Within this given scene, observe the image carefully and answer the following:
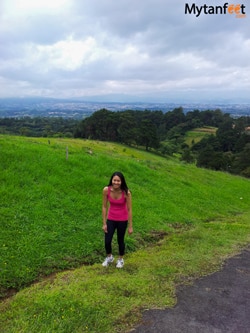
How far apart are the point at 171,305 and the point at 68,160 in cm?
794

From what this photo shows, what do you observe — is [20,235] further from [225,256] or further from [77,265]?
[225,256]

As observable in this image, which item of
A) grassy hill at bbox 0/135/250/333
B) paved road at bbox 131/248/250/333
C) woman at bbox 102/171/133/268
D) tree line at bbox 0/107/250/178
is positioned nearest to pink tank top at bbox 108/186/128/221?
woman at bbox 102/171/133/268

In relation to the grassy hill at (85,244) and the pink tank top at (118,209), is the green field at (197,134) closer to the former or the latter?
the grassy hill at (85,244)

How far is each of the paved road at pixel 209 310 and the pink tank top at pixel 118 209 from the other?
1769 millimetres

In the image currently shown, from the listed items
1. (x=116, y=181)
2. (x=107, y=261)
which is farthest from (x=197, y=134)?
(x=116, y=181)

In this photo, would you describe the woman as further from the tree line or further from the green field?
the green field

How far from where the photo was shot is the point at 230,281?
6.10 meters

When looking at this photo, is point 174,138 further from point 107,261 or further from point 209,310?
point 209,310

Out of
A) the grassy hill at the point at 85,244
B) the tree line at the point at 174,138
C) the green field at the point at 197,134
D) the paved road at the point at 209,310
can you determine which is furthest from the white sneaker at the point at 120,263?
the green field at the point at 197,134

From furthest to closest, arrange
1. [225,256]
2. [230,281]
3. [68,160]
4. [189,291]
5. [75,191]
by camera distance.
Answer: [68,160] → [75,191] → [225,256] → [230,281] → [189,291]

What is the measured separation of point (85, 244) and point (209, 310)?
3287mm

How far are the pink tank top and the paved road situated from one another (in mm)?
1769

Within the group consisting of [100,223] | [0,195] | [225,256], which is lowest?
[225,256]

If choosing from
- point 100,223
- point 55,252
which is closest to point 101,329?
point 55,252
